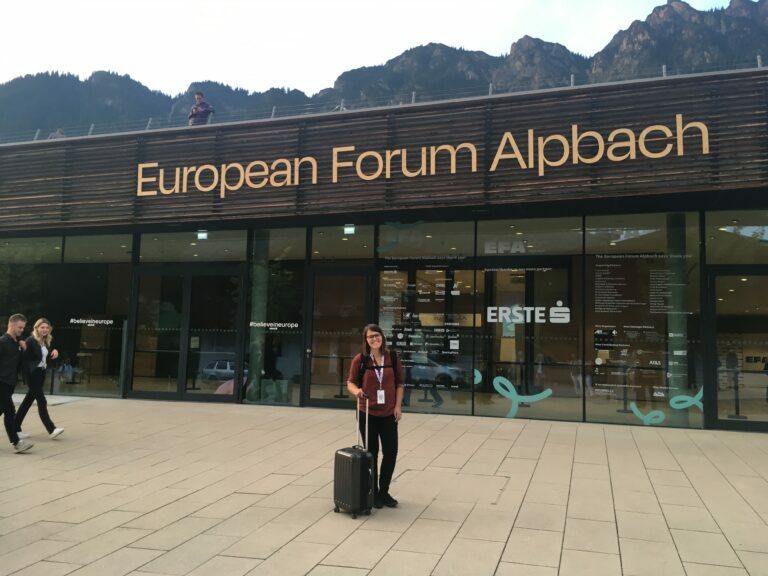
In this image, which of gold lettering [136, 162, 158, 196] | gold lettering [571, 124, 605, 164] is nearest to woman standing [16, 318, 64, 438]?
gold lettering [136, 162, 158, 196]

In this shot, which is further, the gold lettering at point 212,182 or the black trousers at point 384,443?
the gold lettering at point 212,182

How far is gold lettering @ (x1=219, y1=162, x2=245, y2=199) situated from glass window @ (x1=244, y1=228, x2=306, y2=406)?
1.15 meters

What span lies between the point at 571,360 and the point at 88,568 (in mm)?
8033

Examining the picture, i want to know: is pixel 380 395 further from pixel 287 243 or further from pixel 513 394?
pixel 287 243

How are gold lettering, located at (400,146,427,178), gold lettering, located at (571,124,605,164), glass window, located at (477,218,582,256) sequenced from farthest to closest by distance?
1. glass window, located at (477,218,582,256)
2. gold lettering, located at (400,146,427,178)
3. gold lettering, located at (571,124,605,164)

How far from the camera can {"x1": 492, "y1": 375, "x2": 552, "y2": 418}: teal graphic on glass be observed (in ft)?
32.6

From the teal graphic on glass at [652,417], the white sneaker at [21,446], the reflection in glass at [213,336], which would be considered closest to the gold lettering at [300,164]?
the reflection in glass at [213,336]

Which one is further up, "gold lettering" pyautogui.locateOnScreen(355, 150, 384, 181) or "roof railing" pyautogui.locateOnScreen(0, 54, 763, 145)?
"roof railing" pyautogui.locateOnScreen(0, 54, 763, 145)

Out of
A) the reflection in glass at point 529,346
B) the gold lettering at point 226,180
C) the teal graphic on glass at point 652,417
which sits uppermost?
the gold lettering at point 226,180

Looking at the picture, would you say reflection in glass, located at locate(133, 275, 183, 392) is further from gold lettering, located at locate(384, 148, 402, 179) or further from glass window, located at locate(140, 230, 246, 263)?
gold lettering, located at locate(384, 148, 402, 179)

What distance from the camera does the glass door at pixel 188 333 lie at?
11516 millimetres

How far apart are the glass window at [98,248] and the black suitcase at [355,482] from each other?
373 inches

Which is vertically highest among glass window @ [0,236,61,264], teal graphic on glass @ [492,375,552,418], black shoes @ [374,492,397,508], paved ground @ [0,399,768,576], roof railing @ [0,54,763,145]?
roof railing @ [0,54,763,145]

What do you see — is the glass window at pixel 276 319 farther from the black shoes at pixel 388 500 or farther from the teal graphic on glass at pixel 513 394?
the black shoes at pixel 388 500
